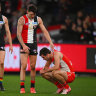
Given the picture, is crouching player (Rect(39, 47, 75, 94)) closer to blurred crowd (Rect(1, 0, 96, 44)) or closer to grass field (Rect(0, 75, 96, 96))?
grass field (Rect(0, 75, 96, 96))

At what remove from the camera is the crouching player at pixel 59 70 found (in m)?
9.98

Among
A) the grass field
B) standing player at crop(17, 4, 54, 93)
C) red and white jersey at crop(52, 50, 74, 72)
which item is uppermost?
standing player at crop(17, 4, 54, 93)

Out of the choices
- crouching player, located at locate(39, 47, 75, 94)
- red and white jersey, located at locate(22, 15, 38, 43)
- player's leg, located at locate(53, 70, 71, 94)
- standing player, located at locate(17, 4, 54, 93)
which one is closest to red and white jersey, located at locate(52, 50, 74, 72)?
crouching player, located at locate(39, 47, 75, 94)

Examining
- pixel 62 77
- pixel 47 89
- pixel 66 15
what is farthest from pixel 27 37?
pixel 66 15

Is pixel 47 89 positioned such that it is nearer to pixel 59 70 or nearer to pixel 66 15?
pixel 59 70

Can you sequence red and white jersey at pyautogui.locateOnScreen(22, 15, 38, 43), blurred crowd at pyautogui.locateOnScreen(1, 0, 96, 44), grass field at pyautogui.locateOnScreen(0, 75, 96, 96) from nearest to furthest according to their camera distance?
1. grass field at pyautogui.locateOnScreen(0, 75, 96, 96)
2. red and white jersey at pyautogui.locateOnScreen(22, 15, 38, 43)
3. blurred crowd at pyautogui.locateOnScreen(1, 0, 96, 44)

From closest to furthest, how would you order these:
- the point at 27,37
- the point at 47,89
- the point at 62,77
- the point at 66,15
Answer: the point at 62,77 → the point at 27,37 → the point at 47,89 → the point at 66,15

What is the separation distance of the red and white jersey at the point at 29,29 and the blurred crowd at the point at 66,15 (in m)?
5.97

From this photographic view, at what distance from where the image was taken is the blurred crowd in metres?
17.3

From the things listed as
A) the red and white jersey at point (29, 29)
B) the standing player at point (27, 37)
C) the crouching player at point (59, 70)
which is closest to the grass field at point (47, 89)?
the crouching player at point (59, 70)

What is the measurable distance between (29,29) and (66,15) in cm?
1139

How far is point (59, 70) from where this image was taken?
10.2 m

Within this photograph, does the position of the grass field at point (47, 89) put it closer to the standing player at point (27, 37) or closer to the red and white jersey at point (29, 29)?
the standing player at point (27, 37)

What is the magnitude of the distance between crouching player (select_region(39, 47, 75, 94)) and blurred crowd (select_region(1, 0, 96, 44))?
6346 millimetres
